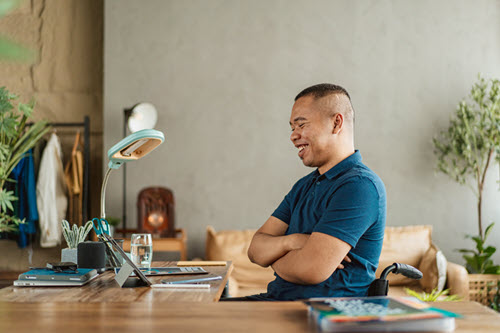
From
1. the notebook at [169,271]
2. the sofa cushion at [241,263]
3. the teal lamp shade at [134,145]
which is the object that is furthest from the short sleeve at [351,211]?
the sofa cushion at [241,263]

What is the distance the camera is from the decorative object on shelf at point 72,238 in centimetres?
185

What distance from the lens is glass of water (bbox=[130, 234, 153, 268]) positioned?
188 cm

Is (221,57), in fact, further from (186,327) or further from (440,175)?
(186,327)

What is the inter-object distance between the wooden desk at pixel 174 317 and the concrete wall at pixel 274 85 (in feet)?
10.4

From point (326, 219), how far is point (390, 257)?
2449 millimetres

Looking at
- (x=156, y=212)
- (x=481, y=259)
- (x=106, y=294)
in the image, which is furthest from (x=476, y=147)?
(x=106, y=294)

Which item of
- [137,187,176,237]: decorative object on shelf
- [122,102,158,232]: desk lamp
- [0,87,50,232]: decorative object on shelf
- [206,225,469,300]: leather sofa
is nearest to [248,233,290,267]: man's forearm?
[206,225,469,300]: leather sofa

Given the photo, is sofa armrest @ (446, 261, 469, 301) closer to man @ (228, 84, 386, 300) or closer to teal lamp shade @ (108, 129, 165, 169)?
man @ (228, 84, 386, 300)

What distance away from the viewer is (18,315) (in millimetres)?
1069

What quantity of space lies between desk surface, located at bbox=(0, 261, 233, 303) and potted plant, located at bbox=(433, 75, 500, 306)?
9.97 ft

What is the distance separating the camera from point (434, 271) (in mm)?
3566

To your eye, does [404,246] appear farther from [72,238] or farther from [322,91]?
[72,238]

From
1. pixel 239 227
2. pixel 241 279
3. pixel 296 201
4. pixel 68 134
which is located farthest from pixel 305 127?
pixel 68 134

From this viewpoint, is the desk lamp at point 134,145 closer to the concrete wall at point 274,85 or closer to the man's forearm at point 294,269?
the man's forearm at point 294,269
